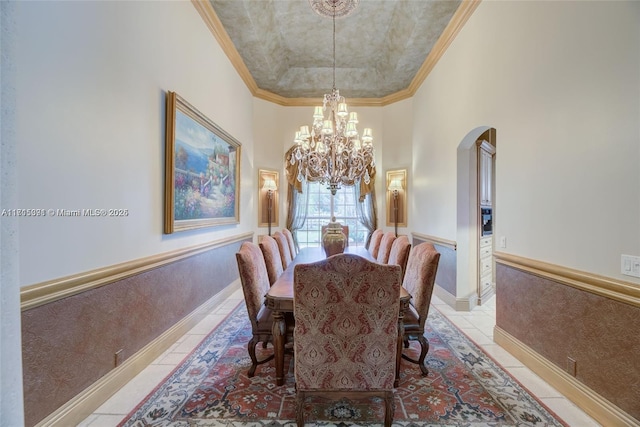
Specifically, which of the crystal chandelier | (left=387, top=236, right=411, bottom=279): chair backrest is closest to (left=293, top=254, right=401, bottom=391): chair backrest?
(left=387, top=236, right=411, bottom=279): chair backrest

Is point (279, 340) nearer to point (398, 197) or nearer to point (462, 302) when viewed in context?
point (462, 302)

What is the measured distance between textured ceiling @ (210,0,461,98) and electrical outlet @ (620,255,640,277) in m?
3.36

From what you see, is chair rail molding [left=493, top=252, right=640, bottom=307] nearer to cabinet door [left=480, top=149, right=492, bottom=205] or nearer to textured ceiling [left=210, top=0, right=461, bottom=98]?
cabinet door [left=480, top=149, right=492, bottom=205]

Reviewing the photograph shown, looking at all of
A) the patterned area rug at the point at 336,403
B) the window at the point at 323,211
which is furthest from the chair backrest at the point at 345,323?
the window at the point at 323,211

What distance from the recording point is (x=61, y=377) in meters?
1.56

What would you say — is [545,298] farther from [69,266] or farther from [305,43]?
[305,43]

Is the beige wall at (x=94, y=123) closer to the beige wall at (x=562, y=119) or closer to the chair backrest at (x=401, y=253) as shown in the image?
the chair backrest at (x=401, y=253)

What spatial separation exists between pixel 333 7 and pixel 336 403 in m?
4.43

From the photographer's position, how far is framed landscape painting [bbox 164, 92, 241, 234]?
2549 millimetres

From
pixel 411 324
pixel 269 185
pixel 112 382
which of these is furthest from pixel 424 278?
pixel 269 185

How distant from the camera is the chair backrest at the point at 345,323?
1.38 meters

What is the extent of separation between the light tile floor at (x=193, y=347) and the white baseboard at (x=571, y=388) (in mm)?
38

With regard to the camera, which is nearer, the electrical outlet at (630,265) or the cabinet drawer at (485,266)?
the electrical outlet at (630,265)

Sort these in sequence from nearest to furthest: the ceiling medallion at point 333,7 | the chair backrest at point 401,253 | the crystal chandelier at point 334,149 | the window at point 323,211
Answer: the chair backrest at point 401,253 → the crystal chandelier at point 334,149 → the ceiling medallion at point 333,7 → the window at point 323,211
